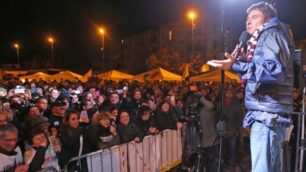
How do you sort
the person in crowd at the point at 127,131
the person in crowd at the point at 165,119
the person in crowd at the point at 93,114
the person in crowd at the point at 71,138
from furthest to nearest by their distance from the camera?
the person in crowd at the point at 165,119
the person in crowd at the point at 93,114
the person in crowd at the point at 127,131
the person in crowd at the point at 71,138

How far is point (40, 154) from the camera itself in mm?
4922

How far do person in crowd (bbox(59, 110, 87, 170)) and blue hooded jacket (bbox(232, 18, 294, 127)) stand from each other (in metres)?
3.59

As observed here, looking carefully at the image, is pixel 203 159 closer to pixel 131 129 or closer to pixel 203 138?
pixel 203 138

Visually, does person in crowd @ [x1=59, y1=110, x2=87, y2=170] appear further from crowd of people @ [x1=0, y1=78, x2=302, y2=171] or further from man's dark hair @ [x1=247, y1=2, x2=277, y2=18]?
man's dark hair @ [x1=247, y1=2, x2=277, y2=18]

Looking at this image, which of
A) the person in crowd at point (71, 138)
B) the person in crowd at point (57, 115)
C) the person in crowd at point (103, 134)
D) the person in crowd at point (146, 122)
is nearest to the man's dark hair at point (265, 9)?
the person in crowd at point (71, 138)

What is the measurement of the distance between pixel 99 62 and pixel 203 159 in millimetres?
67215

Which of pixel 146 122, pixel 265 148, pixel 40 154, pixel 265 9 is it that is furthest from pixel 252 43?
pixel 146 122

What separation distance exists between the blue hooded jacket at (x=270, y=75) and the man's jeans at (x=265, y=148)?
0.08 m

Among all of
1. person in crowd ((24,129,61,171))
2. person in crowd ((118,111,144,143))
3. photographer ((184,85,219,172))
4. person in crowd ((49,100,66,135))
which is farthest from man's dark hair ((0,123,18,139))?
photographer ((184,85,219,172))

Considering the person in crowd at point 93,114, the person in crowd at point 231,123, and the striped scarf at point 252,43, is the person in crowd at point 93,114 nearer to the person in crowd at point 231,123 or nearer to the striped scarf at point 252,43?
the person in crowd at point 231,123

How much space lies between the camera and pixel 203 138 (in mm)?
8016

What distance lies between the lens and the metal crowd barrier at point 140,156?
534 cm

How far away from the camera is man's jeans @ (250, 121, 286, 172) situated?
281cm

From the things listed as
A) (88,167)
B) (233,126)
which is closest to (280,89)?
(88,167)
